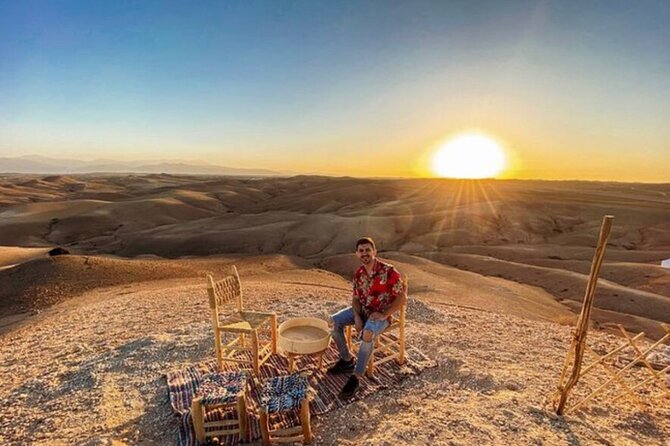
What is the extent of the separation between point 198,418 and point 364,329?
2.27 metres

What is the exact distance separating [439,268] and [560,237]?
15.4 meters

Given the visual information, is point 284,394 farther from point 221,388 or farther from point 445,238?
point 445,238

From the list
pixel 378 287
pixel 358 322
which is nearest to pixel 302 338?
pixel 358 322

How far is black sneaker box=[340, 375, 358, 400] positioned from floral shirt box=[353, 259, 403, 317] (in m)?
0.88

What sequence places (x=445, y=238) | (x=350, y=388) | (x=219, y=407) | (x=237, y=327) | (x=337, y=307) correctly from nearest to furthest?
(x=219, y=407) → (x=350, y=388) → (x=237, y=327) → (x=337, y=307) → (x=445, y=238)

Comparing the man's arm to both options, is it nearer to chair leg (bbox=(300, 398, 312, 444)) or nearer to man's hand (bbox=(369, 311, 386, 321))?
man's hand (bbox=(369, 311, 386, 321))

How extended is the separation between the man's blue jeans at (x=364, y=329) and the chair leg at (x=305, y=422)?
1151mm

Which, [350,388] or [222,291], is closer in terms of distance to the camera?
[350,388]

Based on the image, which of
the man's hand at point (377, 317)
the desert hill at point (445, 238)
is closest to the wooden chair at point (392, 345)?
the man's hand at point (377, 317)

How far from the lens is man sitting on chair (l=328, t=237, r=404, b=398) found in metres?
5.34

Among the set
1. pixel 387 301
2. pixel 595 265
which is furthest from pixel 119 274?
pixel 595 265

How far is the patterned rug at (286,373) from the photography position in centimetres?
460

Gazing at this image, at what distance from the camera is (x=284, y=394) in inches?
171

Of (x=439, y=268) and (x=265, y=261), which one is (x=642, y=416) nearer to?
(x=439, y=268)
